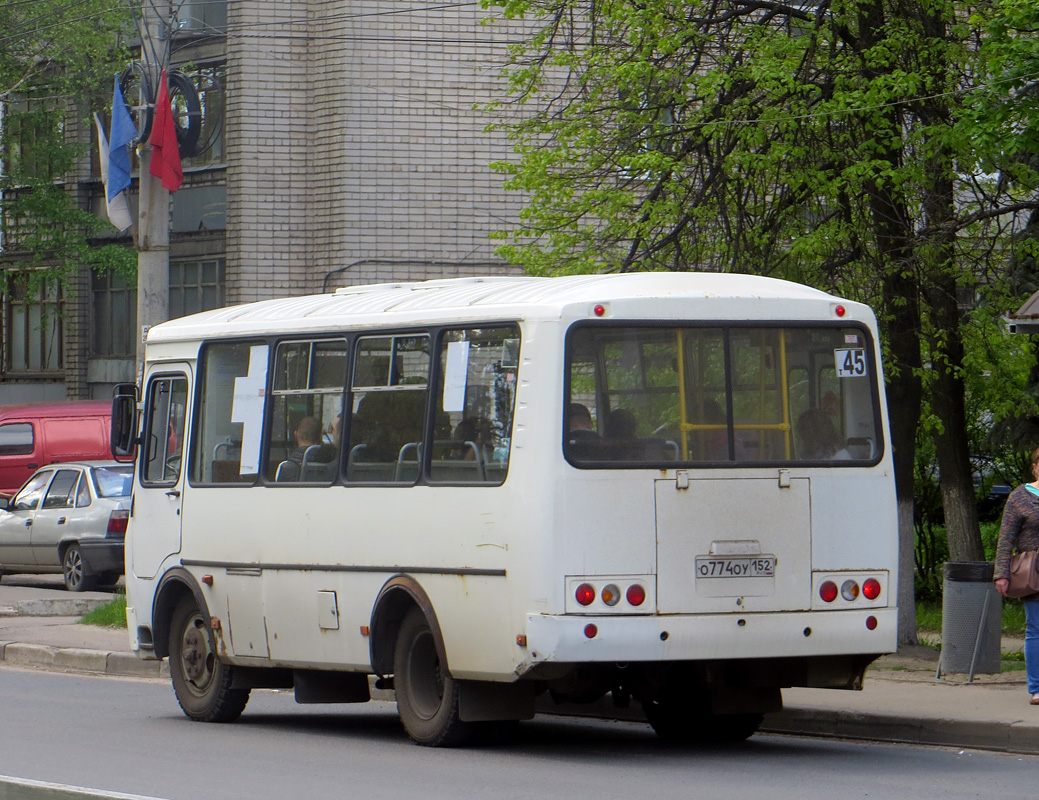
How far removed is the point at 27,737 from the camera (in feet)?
35.9

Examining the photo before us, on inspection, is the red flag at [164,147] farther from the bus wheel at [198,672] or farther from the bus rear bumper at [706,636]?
the bus rear bumper at [706,636]

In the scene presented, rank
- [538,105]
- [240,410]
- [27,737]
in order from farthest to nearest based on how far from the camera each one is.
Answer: [538,105] < [240,410] < [27,737]

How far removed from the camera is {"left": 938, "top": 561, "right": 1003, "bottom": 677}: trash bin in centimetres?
1284

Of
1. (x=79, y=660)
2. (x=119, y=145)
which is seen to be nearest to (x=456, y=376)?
(x=79, y=660)

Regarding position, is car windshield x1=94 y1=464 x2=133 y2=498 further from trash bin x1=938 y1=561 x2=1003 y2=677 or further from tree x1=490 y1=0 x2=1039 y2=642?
trash bin x1=938 y1=561 x2=1003 y2=677

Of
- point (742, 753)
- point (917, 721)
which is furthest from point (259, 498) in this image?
point (917, 721)

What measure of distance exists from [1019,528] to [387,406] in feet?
13.6

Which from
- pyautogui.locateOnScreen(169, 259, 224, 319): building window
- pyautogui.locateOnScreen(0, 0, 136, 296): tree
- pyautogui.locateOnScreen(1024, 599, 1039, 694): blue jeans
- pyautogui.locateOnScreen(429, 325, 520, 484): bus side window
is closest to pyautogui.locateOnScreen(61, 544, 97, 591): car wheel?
pyautogui.locateOnScreen(169, 259, 224, 319): building window

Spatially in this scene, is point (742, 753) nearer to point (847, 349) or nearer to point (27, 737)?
point (847, 349)

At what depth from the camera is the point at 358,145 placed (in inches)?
1090

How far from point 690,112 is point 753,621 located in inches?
294

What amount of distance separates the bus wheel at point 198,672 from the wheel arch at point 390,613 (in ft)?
5.92

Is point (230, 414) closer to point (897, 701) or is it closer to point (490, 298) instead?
point (490, 298)

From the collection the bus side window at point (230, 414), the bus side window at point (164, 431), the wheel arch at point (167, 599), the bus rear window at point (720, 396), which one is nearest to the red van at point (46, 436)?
the bus side window at point (164, 431)
